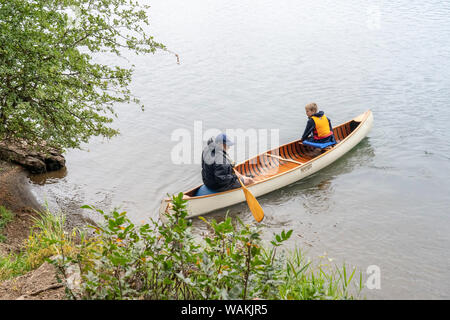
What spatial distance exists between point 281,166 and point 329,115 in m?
4.76

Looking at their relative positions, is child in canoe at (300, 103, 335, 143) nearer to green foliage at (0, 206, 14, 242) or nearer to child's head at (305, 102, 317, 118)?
child's head at (305, 102, 317, 118)

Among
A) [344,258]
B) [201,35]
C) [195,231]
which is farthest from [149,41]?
[201,35]

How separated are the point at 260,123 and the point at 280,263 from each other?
1079 centimetres

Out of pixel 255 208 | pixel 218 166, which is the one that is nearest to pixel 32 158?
pixel 218 166

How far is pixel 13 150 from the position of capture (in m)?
10.2

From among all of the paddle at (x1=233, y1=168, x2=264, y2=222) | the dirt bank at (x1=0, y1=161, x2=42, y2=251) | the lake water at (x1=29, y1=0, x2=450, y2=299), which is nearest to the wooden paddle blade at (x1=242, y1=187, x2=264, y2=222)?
the paddle at (x1=233, y1=168, x2=264, y2=222)

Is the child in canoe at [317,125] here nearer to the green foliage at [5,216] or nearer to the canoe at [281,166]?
the canoe at [281,166]

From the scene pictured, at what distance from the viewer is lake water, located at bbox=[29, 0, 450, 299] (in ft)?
25.7

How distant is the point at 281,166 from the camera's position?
33.1ft

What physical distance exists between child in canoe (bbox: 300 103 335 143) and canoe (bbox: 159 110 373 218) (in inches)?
13.8

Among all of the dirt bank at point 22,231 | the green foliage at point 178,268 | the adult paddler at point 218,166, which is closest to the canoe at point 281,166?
the adult paddler at point 218,166

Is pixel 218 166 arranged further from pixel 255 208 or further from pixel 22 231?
pixel 22 231

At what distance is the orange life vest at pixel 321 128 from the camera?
33.6 feet
